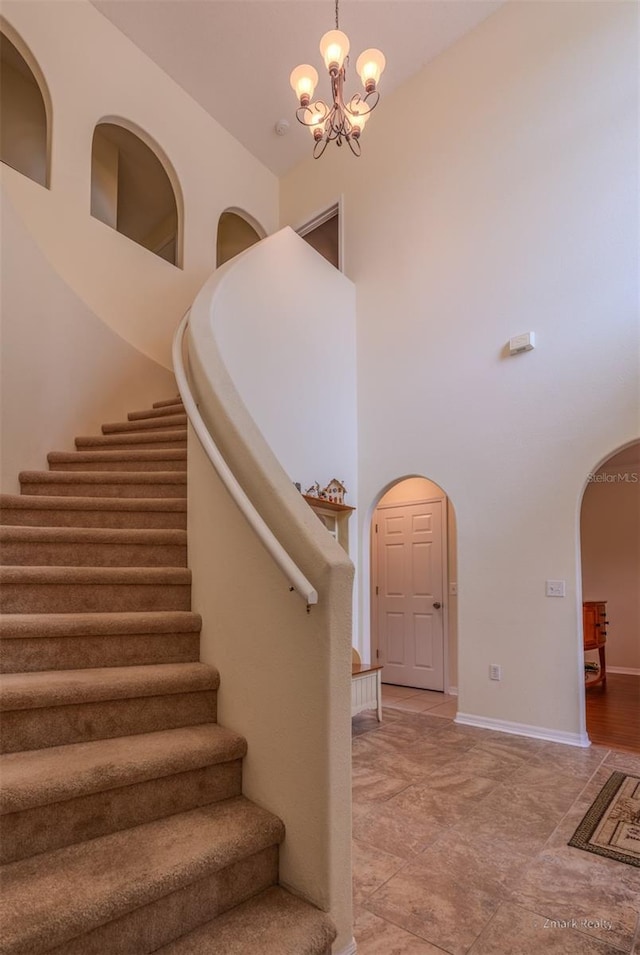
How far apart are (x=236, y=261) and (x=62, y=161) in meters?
1.73

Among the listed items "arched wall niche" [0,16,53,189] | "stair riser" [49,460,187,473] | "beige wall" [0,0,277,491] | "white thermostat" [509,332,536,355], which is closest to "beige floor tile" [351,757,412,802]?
"stair riser" [49,460,187,473]

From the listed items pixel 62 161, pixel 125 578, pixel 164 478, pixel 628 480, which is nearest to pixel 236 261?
pixel 62 161

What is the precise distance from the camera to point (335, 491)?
5.02 metres

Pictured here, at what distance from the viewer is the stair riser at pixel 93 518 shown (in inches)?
104

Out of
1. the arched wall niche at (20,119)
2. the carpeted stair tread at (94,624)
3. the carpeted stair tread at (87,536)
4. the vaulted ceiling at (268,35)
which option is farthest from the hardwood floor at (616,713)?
the arched wall niche at (20,119)

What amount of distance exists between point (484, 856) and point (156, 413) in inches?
142

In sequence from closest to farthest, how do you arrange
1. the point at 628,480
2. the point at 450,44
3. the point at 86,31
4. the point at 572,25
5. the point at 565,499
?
the point at 565,499 → the point at 572,25 → the point at 86,31 → the point at 450,44 → the point at 628,480

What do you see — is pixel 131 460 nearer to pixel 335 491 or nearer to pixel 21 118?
pixel 335 491

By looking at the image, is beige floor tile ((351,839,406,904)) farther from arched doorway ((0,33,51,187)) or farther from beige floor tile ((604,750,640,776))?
arched doorway ((0,33,51,187))

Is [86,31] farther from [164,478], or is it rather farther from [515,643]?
[515,643]

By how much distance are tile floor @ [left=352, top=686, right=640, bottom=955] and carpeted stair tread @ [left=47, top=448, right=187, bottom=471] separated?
2176 millimetres

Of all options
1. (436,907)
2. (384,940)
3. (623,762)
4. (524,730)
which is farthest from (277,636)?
(524,730)

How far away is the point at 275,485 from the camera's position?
1.69 metres

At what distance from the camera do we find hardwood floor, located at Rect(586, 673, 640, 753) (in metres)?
3.73
